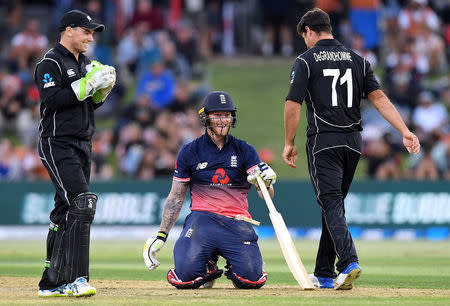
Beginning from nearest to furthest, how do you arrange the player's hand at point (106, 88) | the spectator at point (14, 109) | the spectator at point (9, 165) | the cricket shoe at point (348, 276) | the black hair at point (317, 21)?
the player's hand at point (106, 88)
the cricket shoe at point (348, 276)
the black hair at point (317, 21)
the spectator at point (9, 165)
the spectator at point (14, 109)

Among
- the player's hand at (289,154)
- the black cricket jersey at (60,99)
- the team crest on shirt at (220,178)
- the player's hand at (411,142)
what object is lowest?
the team crest on shirt at (220,178)

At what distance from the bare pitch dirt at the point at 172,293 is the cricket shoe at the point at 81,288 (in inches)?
2.9

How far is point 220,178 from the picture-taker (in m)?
9.20

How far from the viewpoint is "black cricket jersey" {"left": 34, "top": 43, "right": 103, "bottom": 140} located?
8.27m

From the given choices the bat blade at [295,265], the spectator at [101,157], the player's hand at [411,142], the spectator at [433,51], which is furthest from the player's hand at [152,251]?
the spectator at [433,51]

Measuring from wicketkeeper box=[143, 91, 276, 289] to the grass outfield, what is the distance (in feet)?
0.68

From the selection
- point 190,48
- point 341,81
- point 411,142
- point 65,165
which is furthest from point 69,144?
point 190,48

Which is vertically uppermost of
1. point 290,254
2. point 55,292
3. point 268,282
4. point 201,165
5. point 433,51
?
point 433,51

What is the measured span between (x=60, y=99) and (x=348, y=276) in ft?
10.1

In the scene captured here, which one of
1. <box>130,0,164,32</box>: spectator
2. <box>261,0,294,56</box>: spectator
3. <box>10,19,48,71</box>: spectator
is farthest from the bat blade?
<box>261,0,294,56</box>: spectator

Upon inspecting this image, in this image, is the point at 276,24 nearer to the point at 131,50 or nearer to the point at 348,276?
the point at 131,50

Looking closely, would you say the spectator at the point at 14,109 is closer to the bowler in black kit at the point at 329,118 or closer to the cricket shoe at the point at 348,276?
the bowler in black kit at the point at 329,118

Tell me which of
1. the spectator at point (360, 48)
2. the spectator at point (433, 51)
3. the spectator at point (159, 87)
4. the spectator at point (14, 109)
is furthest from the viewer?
the spectator at point (433, 51)

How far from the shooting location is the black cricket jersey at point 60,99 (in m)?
8.27
